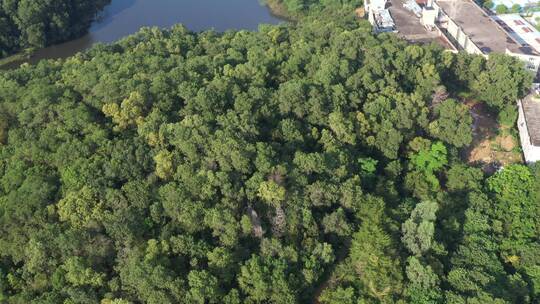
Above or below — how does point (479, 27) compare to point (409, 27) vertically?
below

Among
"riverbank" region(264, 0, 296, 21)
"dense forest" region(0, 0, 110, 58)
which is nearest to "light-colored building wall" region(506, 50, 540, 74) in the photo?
"riverbank" region(264, 0, 296, 21)

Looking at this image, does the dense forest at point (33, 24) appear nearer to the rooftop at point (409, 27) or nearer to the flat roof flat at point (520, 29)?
the rooftop at point (409, 27)

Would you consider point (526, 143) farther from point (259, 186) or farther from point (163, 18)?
point (163, 18)

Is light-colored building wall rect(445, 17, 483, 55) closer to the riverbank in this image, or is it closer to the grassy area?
the riverbank

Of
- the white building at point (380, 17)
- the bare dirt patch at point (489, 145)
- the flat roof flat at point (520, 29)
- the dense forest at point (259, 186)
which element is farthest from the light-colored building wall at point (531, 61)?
the white building at point (380, 17)

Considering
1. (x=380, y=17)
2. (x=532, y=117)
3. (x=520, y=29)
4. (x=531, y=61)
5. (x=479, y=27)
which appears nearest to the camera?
(x=532, y=117)

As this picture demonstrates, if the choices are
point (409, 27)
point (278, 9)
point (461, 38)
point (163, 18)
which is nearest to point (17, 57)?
point (163, 18)
